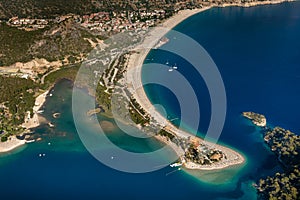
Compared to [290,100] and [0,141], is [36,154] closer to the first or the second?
[0,141]

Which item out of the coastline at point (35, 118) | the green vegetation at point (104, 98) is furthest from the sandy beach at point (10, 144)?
the green vegetation at point (104, 98)

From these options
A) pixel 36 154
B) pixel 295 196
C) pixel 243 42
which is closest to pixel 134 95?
pixel 36 154

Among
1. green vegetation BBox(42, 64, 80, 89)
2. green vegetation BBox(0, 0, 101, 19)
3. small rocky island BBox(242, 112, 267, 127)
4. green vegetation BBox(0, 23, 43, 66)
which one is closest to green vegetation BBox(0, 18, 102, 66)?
green vegetation BBox(0, 23, 43, 66)

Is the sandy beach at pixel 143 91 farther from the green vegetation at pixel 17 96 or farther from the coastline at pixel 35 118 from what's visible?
the green vegetation at pixel 17 96

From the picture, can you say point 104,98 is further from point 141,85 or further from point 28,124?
point 28,124

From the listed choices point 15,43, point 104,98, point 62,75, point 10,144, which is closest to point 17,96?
point 62,75

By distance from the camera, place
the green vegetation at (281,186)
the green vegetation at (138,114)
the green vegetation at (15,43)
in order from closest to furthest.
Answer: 1. the green vegetation at (281,186)
2. the green vegetation at (138,114)
3. the green vegetation at (15,43)
